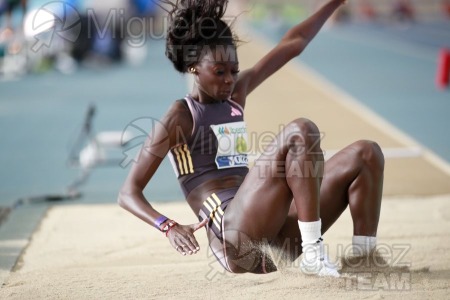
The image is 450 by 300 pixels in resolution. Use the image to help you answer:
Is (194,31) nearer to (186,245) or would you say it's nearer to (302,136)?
(302,136)

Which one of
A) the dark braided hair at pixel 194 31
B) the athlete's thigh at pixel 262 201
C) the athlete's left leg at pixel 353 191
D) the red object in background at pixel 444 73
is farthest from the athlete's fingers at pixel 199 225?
the red object in background at pixel 444 73

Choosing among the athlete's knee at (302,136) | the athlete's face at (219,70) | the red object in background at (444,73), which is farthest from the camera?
the red object in background at (444,73)

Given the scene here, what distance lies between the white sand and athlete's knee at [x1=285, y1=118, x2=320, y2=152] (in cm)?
62

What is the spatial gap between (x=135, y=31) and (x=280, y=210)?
19.2 metres

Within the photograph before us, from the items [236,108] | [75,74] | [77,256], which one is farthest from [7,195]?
[75,74]

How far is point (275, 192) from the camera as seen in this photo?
3285mm

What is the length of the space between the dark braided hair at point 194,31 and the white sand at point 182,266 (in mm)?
1008

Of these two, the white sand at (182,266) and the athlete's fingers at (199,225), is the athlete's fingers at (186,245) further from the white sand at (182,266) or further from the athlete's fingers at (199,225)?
the white sand at (182,266)

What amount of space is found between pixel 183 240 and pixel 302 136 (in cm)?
65

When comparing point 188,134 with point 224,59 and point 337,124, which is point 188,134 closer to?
point 224,59

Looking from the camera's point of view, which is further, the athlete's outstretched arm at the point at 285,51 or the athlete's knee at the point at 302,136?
the athlete's outstretched arm at the point at 285,51

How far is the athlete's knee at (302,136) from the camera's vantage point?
3174 mm

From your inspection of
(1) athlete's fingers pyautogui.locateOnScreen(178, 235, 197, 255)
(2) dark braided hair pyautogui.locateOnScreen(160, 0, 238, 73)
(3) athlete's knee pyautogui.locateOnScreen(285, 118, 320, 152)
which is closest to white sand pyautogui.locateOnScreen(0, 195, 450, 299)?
(1) athlete's fingers pyautogui.locateOnScreen(178, 235, 197, 255)

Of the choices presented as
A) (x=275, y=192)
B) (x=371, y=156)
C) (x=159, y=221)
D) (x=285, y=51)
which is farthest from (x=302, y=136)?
(x=285, y=51)
